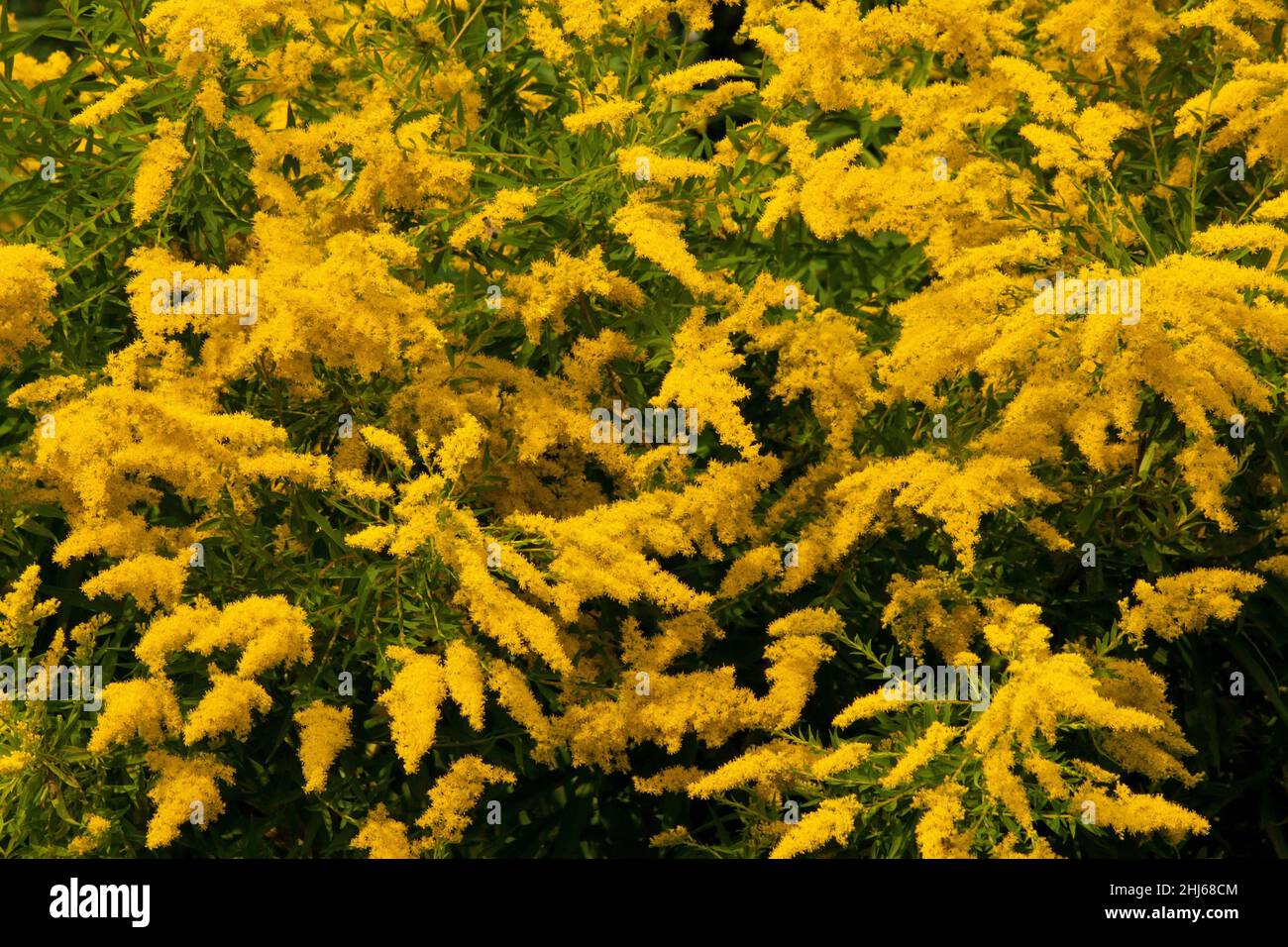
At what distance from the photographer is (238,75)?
5.88m

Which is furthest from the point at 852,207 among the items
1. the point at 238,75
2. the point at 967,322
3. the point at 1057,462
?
the point at 238,75

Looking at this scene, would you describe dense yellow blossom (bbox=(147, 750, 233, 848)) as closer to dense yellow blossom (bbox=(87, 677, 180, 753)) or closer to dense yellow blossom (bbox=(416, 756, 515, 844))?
dense yellow blossom (bbox=(87, 677, 180, 753))

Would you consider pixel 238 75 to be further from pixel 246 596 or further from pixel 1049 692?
pixel 1049 692

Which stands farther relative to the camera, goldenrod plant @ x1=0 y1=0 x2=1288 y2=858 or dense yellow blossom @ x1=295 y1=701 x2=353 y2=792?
goldenrod plant @ x1=0 y1=0 x2=1288 y2=858

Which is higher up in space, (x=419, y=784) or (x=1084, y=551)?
(x=1084, y=551)

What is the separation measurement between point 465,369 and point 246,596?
102 centimetres

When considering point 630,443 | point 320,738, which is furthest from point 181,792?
point 630,443

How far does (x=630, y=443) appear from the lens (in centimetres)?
575

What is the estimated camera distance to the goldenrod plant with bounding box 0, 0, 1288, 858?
200 inches

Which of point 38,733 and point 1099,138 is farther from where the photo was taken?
point 1099,138

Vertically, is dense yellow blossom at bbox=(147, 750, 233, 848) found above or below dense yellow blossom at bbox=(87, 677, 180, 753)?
below

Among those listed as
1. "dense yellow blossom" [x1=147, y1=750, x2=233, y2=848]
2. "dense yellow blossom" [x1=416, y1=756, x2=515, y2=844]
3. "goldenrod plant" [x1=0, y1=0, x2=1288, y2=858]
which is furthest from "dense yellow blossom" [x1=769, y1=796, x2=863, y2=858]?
"dense yellow blossom" [x1=147, y1=750, x2=233, y2=848]

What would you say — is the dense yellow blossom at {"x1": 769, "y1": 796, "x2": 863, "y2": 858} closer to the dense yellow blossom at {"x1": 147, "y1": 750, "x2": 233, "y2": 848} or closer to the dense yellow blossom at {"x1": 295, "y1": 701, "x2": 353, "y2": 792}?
the dense yellow blossom at {"x1": 295, "y1": 701, "x2": 353, "y2": 792}

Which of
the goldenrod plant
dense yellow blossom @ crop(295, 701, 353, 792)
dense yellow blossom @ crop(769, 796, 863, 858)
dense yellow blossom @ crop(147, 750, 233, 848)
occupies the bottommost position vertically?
dense yellow blossom @ crop(769, 796, 863, 858)
